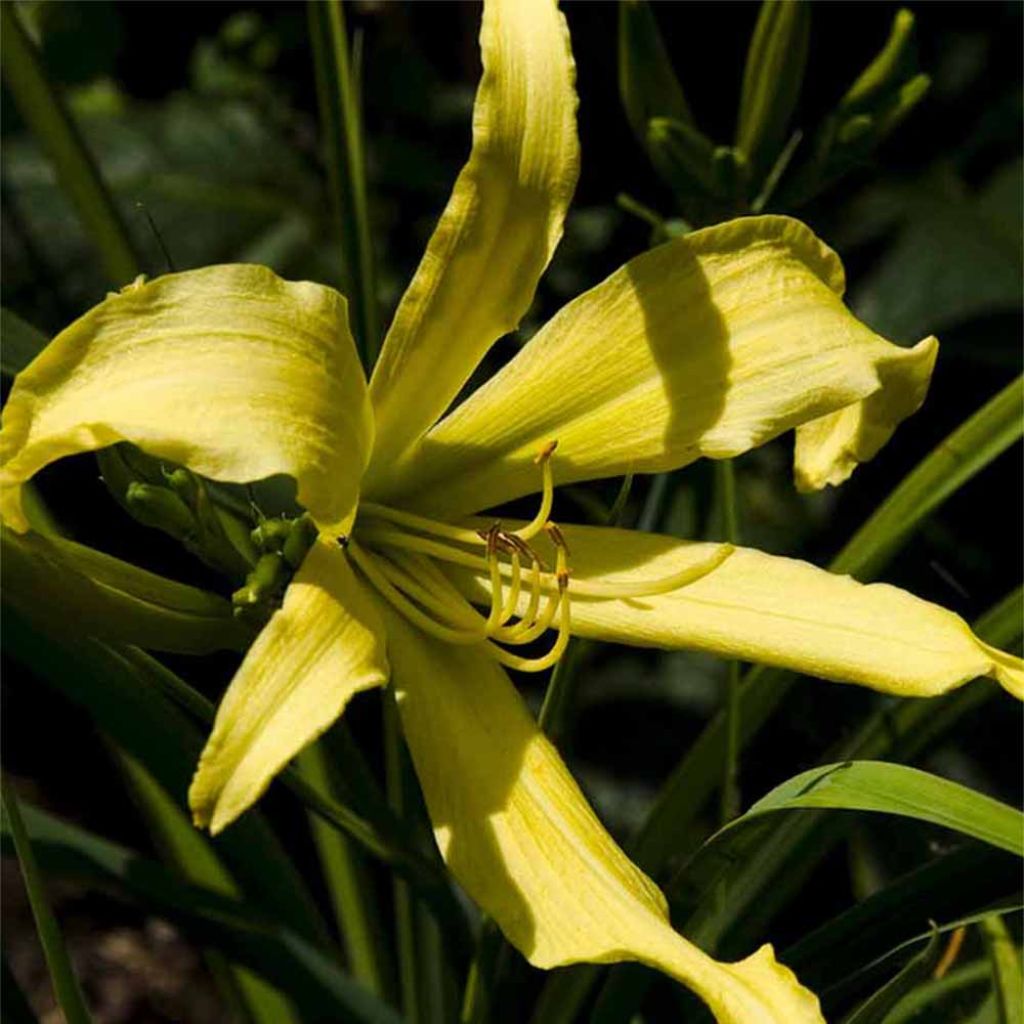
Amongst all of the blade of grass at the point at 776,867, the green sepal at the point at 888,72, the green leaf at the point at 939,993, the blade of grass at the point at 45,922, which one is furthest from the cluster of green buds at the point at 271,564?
the green sepal at the point at 888,72

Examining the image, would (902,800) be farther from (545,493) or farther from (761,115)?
(761,115)

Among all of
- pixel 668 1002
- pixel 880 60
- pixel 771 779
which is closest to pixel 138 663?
pixel 668 1002

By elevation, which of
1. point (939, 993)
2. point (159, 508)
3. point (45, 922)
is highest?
point (159, 508)

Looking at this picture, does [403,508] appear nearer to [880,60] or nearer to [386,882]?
[880,60]

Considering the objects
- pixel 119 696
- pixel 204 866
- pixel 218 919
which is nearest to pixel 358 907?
pixel 204 866

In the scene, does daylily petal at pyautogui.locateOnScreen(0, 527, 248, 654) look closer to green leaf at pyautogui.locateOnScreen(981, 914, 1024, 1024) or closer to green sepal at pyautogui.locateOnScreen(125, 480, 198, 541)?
green sepal at pyautogui.locateOnScreen(125, 480, 198, 541)

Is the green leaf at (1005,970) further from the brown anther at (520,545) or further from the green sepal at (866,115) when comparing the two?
the green sepal at (866,115)
